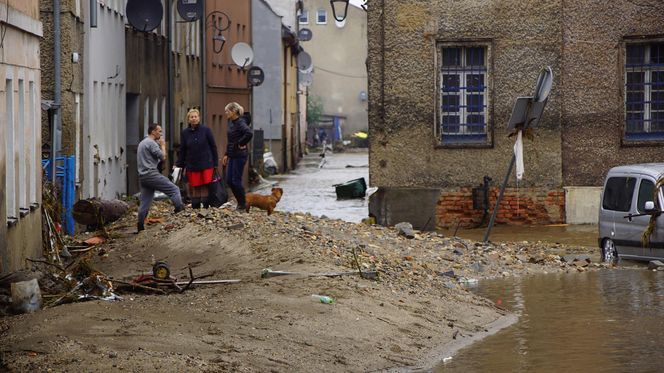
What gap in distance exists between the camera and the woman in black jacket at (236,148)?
23.5m

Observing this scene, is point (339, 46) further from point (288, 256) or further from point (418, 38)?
point (288, 256)

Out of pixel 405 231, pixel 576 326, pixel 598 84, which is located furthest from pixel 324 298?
pixel 598 84

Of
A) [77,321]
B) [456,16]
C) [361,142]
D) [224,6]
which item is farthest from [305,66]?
[77,321]

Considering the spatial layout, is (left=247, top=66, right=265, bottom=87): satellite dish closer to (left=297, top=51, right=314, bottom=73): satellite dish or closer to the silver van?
(left=297, top=51, right=314, bottom=73): satellite dish

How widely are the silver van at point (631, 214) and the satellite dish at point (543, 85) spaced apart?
1.54 meters

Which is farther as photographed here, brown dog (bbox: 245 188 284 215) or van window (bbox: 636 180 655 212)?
brown dog (bbox: 245 188 284 215)

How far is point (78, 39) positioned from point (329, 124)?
7945cm

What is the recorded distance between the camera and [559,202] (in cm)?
2888

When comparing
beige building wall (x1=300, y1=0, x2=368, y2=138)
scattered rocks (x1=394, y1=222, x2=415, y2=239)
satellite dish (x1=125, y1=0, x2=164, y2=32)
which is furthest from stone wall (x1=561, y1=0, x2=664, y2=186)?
beige building wall (x1=300, y1=0, x2=368, y2=138)

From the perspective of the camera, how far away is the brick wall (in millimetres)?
28781

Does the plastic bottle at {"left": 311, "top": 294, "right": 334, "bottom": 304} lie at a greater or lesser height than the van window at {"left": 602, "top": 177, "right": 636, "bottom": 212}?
lesser

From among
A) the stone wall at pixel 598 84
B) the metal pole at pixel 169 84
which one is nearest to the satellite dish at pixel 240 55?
the metal pole at pixel 169 84

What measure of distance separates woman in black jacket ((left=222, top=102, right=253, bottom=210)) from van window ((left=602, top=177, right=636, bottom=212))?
18.0 feet

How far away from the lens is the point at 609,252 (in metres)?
21.4
